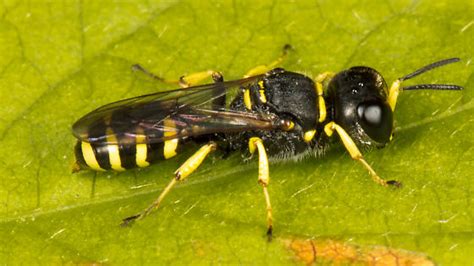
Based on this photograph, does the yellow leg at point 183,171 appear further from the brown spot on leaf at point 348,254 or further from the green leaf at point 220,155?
the brown spot on leaf at point 348,254

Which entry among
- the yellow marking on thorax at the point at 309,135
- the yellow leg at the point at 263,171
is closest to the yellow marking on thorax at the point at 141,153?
the yellow leg at the point at 263,171

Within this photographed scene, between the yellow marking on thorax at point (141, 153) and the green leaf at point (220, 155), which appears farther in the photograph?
the yellow marking on thorax at point (141, 153)

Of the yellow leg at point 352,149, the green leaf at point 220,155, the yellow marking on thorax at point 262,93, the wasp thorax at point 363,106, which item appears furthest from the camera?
the yellow marking on thorax at point 262,93

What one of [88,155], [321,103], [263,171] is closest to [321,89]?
[321,103]

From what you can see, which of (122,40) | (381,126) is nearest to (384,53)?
(381,126)

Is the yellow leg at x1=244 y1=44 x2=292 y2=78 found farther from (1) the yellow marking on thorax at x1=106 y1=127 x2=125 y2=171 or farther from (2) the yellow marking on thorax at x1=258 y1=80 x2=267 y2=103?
(1) the yellow marking on thorax at x1=106 y1=127 x2=125 y2=171

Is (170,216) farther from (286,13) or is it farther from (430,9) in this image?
(430,9)
